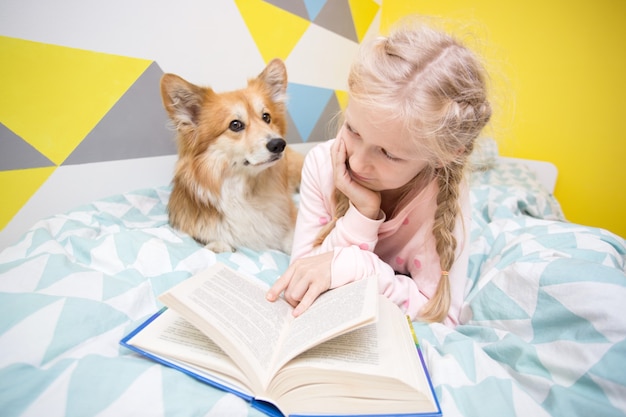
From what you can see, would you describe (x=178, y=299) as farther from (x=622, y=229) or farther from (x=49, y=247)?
(x=622, y=229)

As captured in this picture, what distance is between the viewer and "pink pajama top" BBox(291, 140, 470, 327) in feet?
2.56

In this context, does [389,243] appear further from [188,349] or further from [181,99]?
[181,99]

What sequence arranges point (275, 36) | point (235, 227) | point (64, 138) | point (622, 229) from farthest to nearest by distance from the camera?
point (622, 229), point (275, 36), point (235, 227), point (64, 138)

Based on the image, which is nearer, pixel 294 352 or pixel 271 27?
pixel 294 352

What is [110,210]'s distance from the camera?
3.64ft

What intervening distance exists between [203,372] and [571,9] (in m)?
2.72

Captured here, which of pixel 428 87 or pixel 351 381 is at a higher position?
pixel 428 87

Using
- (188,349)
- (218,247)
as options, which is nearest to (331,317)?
(188,349)

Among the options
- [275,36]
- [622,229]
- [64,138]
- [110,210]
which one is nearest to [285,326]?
[110,210]

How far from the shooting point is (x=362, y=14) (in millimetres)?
2359

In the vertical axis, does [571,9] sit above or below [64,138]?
above

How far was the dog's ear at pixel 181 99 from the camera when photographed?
102cm

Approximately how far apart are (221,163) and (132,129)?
41 centimetres

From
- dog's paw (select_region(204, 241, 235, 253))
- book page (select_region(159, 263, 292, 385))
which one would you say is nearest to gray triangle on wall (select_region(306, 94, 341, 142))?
dog's paw (select_region(204, 241, 235, 253))
